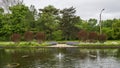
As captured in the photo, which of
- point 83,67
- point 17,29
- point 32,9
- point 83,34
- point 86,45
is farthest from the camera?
point 32,9

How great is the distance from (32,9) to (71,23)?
14780mm

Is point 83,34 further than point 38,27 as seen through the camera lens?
No

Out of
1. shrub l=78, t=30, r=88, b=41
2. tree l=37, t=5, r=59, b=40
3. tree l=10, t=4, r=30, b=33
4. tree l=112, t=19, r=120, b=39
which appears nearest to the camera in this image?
shrub l=78, t=30, r=88, b=41

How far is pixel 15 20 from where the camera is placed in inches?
2254

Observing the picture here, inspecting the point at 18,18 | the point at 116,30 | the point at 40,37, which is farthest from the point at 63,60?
the point at 116,30

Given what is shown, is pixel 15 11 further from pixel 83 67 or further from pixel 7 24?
pixel 83 67

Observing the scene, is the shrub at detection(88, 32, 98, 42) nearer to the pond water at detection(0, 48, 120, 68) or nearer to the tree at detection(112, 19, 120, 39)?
the pond water at detection(0, 48, 120, 68)

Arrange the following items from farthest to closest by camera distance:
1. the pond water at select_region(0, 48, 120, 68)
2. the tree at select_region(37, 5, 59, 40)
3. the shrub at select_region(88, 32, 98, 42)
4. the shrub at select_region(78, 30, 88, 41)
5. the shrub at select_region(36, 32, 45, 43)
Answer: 1. the tree at select_region(37, 5, 59, 40)
2. the shrub at select_region(36, 32, 45, 43)
3. the shrub at select_region(78, 30, 88, 41)
4. the shrub at select_region(88, 32, 98, 42)
5. the pond water at select_region(0, 48, 120, 68)

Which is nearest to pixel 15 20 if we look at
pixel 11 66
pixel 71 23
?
pixel 71 23

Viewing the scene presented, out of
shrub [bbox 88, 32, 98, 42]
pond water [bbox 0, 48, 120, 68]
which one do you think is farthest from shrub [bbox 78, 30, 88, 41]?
pond water [bbox 0, 48, 120, 68]

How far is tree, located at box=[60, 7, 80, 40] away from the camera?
60562 millimetres

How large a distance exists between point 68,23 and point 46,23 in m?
4.96

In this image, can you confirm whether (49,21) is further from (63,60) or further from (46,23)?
(63,60)

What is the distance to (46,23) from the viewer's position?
59094 millimetres
